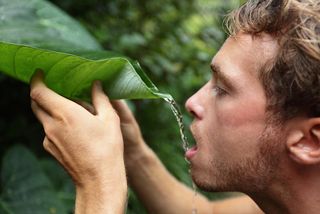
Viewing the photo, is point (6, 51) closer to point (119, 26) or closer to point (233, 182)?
point (233, 182)

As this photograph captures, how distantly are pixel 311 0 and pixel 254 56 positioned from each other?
0.19 meters

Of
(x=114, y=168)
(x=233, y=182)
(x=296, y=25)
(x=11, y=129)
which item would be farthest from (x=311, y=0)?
(x=11, y=129)

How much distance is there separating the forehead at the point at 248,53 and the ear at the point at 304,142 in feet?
0.57

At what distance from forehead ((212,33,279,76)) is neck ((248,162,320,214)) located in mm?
284

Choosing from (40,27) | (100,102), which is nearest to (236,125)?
(100,102)

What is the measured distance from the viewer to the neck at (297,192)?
1.63 metres

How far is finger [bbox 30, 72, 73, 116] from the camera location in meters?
1.50

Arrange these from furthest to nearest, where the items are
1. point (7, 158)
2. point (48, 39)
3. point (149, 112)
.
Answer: point (149, 112) → point (7, 158) → point (48, 39)

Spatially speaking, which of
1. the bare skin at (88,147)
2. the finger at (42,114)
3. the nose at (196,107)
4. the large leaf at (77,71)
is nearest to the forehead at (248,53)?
the nose at (196,107)

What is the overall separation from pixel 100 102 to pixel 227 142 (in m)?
0.36

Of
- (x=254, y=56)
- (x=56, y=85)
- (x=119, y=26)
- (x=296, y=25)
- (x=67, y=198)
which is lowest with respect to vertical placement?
(x=67, y=198)

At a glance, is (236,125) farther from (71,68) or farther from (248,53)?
(71,68)

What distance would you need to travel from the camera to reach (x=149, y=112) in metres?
3.01

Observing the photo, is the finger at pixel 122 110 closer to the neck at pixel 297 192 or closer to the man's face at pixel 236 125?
the man's face at pixel 236 125
